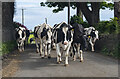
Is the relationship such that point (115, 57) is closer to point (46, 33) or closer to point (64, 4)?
point (46, 33)

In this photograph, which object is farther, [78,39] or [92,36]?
[92,36]

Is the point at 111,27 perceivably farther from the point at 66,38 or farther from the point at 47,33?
the point at 66,38

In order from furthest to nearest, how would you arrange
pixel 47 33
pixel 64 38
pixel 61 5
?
1. pixel 61 5
2. pixel 47 33
3. pixel 64 38

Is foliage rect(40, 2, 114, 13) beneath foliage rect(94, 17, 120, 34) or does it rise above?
above

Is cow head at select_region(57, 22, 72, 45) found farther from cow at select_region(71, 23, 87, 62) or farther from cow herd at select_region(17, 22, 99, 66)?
cow at select_region(71, 23, 87, 62)

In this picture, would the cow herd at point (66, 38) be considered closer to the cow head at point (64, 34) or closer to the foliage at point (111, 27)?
the cow head at point (64, 34)

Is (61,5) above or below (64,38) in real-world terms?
above

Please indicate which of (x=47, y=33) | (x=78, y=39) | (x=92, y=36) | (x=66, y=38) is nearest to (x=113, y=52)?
(x=78, y=39)

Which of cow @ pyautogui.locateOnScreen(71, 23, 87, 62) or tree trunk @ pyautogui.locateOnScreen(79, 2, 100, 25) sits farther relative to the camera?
tree trunk @ pyautogui.locateOnScreen(79, 2, 100, 25)

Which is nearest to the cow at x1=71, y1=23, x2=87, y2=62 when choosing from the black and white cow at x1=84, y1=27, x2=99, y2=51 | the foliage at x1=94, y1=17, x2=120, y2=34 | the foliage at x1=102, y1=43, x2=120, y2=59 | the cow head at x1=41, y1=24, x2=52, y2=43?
the cow head at x1=41, y1=24, x2=52, y2=43

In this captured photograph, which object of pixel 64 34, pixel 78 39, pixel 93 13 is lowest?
pixel 78 39

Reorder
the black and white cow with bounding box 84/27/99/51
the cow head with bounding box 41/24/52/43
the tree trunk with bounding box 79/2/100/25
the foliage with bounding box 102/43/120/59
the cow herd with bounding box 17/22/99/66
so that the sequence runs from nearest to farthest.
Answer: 1. the cow herd with bounding box 17/22/99/66
2. the cow head with bounding box 41/24/52/43
3. the foliage with bounding box 102/43/120/59
4. the black and white cow with bounding box 84/27/99/51
5. the tree trunk with bounding box 79/2/100/25

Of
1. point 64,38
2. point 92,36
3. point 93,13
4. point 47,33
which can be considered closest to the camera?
point 64,38

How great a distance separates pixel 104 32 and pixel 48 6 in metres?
16.4
